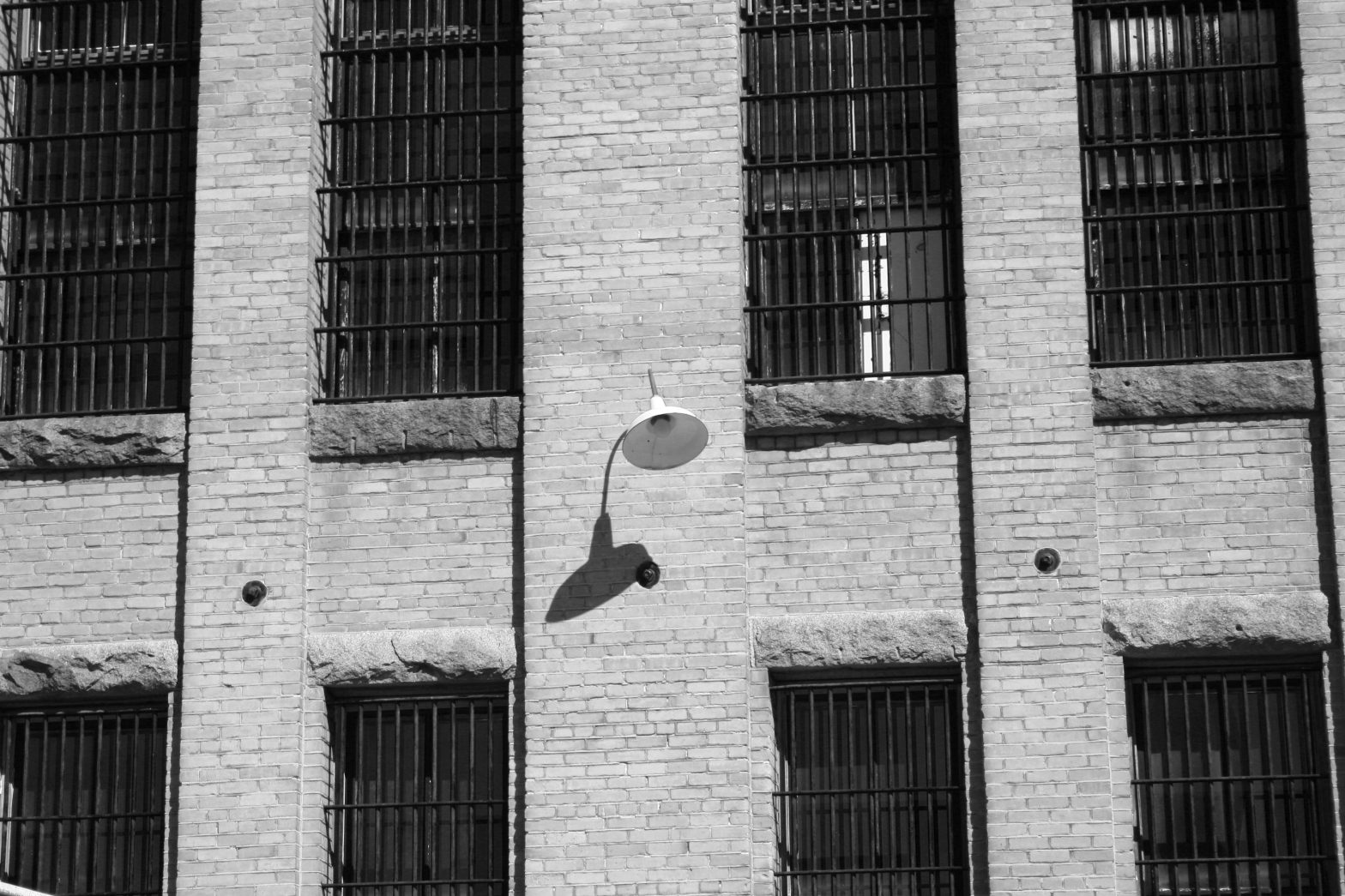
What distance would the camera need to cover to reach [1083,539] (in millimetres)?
13070

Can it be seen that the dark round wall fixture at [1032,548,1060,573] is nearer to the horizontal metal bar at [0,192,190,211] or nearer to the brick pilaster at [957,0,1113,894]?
the brick pilaster at [957,0,1113,894]

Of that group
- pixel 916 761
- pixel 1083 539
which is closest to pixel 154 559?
pixel 916 761

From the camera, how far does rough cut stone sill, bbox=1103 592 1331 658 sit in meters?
12.8

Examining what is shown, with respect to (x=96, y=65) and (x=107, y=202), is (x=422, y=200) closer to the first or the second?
(x=107, y=202)

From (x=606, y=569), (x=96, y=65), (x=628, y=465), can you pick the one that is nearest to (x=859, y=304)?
(x=628, y=465)

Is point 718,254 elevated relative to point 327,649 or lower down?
elevated

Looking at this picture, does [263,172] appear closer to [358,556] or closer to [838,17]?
[358,556]

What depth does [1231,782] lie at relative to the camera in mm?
12906

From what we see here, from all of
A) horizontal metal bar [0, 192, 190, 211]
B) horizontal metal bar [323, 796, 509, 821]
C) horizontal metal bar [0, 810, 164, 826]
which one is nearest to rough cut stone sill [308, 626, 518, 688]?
horizontal metal bar [323, 796, 509, 821]

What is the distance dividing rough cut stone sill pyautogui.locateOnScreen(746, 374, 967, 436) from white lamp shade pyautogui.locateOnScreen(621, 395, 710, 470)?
26.9 inches

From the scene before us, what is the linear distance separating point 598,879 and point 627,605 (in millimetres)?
1668

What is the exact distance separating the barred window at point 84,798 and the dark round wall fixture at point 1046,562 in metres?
5.54

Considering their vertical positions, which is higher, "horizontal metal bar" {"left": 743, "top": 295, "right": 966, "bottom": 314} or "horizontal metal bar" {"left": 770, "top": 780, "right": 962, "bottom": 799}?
"horizontal metal bar" {"left": 743, "top": 295, "right": 966, "bottom": 314}

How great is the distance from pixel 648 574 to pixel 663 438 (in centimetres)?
98
